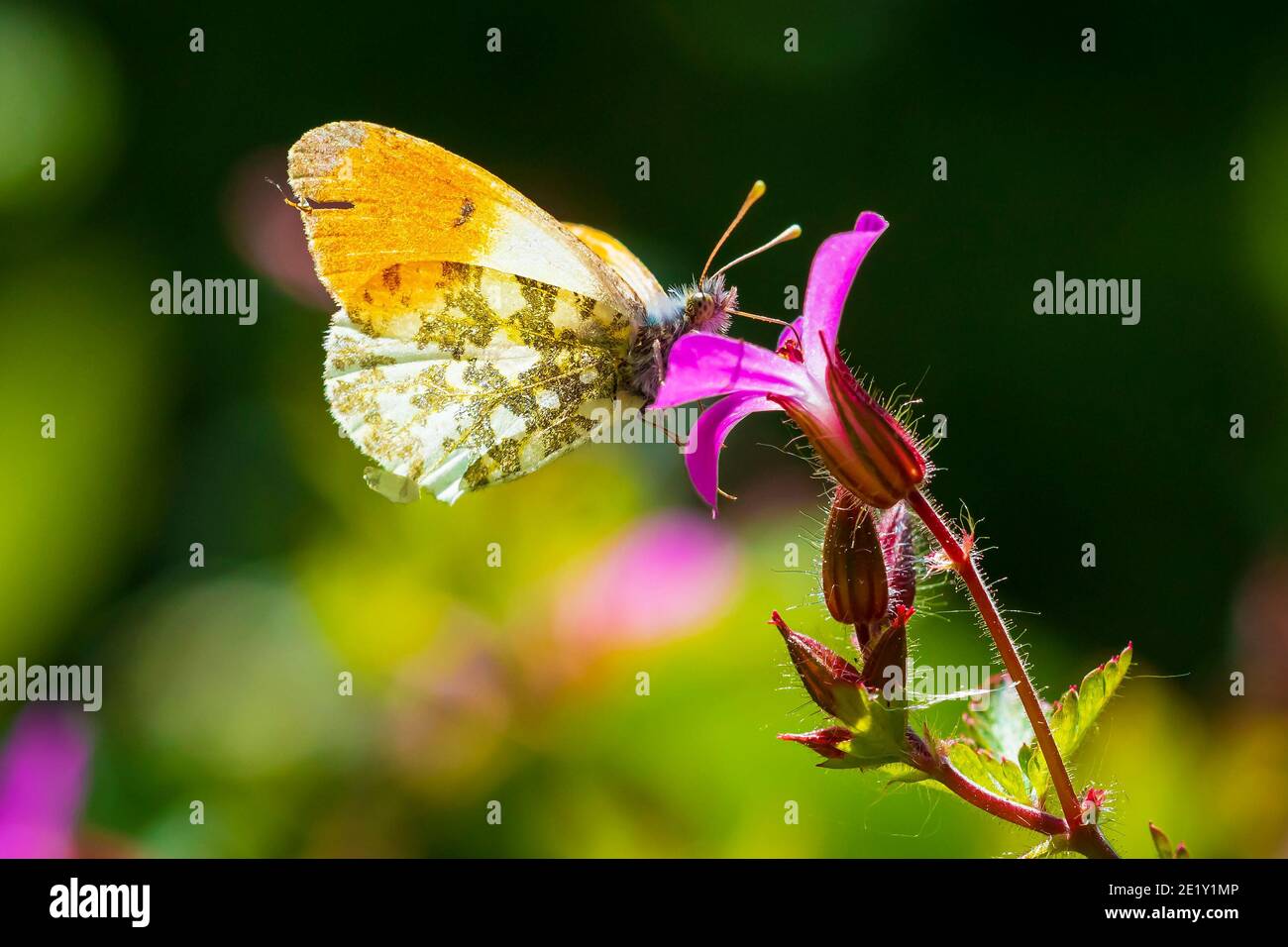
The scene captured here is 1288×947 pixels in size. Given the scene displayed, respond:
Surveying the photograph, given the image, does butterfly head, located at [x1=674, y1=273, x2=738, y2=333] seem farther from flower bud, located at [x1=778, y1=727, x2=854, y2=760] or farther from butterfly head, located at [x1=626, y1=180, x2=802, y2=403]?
flower bud, located at [x1=778, y1=727, x2=854, y2=760]

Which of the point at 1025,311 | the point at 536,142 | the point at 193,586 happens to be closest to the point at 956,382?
the point at 1025,311

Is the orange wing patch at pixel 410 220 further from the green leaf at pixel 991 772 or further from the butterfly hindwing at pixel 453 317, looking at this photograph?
the green leaf at pixel 991 772

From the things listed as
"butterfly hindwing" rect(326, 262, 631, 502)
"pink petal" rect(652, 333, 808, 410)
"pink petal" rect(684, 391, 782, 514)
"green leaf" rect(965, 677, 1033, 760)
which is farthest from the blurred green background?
"pink petal" rect(652, 333, 808, 410)

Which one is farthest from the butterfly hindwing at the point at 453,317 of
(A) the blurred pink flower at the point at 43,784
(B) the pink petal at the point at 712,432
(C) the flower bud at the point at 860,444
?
(A) the blurred pink flower at the point at 43,784

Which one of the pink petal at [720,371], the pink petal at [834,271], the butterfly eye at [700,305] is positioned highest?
the butterfly eye at [700,305]

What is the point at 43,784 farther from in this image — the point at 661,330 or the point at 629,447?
the point at 661,330

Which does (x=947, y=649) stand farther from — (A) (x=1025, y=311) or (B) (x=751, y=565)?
(A) (x=1025, y=311)
